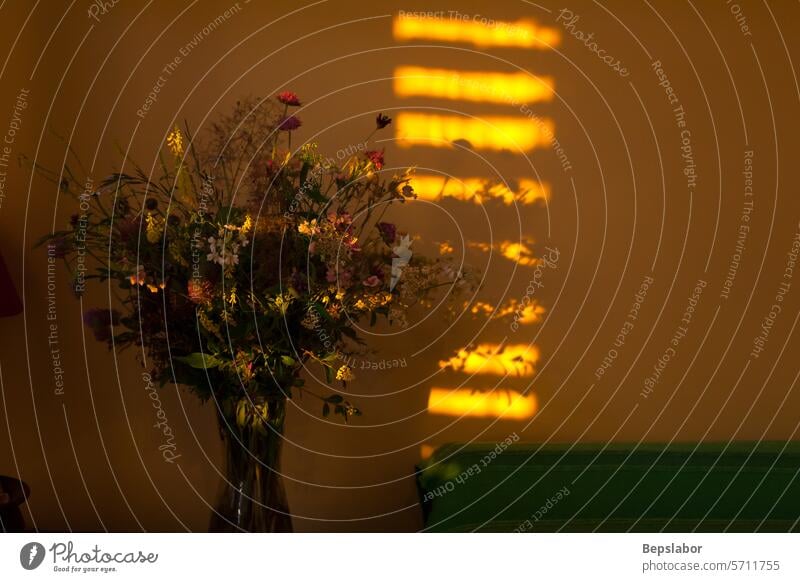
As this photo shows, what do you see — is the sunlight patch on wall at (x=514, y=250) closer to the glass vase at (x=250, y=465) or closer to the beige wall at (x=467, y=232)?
the beige wall at (x=467, y=232)

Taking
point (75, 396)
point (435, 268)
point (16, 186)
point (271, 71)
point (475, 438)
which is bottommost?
point (475, 438)

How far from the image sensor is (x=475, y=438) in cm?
218

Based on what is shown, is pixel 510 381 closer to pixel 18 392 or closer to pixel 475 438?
pixel 475 438

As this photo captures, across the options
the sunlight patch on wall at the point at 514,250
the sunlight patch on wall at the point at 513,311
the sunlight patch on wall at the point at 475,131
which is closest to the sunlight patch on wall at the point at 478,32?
the sunlight patch on wall at the point at 475,131

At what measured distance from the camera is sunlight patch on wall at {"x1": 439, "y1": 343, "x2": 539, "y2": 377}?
7.13ft

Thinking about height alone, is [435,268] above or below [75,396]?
above

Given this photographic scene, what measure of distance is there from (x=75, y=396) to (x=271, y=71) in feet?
2.35

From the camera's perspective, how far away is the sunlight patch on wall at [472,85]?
213 centimetres

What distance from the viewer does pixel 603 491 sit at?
79.9 inches

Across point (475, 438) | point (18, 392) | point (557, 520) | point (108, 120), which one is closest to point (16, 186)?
point (108, 120)

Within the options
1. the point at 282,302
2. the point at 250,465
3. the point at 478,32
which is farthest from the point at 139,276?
the point at 478,32

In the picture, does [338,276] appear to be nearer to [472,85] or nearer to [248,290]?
[248,290]

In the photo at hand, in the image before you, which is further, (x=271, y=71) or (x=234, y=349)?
(x=271, y=71)

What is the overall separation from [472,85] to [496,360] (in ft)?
1.76
